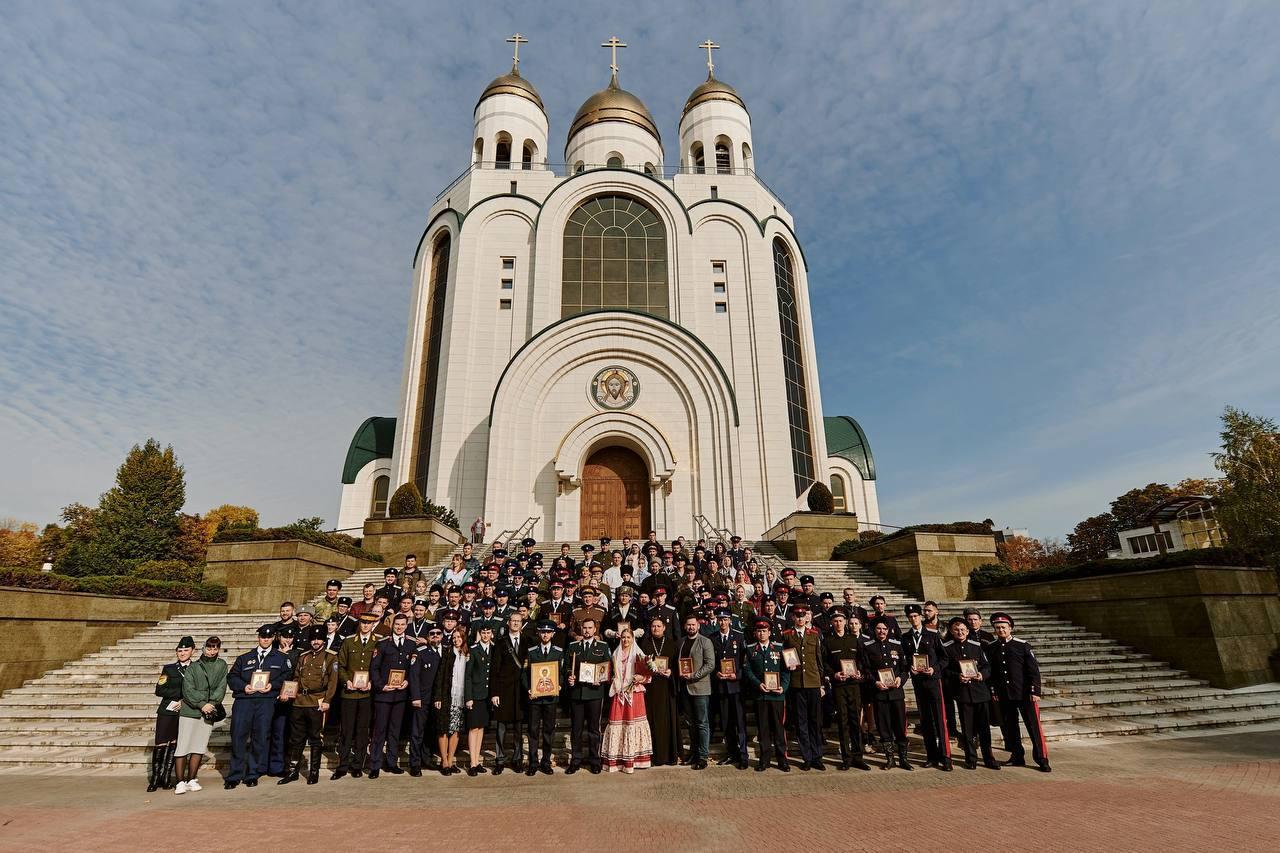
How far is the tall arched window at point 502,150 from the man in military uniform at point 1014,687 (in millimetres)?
29297

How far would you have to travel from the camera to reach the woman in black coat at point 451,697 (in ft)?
23.2

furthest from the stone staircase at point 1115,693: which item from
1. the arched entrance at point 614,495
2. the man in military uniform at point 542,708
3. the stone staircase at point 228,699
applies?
the arched entrance at point 614,495

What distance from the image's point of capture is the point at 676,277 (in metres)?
26.5

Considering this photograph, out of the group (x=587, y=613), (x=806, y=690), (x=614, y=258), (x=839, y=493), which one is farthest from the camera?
(x=839, y=493)

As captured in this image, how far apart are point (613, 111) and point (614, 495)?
20897mm

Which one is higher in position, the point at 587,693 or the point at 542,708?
the point at 587,693

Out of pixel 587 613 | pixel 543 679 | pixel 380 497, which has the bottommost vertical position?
pixel 543 679

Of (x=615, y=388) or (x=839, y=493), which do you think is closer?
(x=615, y=388)

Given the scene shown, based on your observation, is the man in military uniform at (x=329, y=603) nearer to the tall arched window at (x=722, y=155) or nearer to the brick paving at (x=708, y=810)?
the brick paving at (x=708, y=810)

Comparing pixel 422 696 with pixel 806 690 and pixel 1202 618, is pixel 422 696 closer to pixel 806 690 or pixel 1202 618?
pixel 806 690

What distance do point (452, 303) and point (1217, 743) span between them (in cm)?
2502

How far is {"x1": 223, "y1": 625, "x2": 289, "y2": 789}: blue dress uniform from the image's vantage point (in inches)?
264

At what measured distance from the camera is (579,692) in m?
7.10

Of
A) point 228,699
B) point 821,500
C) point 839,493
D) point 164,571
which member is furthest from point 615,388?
point 228,699
